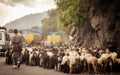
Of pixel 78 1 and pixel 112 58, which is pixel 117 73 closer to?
pixel 112 58

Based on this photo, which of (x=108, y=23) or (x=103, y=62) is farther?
(x=108, y=23)

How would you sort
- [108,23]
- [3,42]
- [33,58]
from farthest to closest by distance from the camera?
1. [3,42]
2. [108,23]
3. [33,58]

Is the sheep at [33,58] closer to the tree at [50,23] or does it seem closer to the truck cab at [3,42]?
the truck cab at [3,42]

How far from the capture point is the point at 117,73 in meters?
15.5

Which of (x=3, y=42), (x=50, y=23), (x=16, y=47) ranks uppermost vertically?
(x=50, y=23)

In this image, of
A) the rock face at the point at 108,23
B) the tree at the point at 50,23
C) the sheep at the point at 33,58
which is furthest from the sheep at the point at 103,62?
the tree at the point at 50,23

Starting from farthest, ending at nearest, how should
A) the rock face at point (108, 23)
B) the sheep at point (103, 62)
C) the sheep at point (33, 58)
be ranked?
the rock face at point (108, 23) < the sheep at point (33, 58) < the sheep at point (103, 62)

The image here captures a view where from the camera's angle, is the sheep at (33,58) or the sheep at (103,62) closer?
the sheep at (103,62)

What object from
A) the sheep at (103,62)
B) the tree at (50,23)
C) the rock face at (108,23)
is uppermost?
the tree at (50,23)

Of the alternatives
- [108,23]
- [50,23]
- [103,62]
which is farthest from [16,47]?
[50,23]

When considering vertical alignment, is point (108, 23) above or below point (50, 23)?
below

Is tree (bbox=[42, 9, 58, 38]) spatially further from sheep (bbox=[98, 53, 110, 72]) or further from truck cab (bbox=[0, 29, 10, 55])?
sheep (bbox=[98, 53, 110, 72])

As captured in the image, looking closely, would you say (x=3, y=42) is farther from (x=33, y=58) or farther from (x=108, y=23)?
(x=108, y=23)

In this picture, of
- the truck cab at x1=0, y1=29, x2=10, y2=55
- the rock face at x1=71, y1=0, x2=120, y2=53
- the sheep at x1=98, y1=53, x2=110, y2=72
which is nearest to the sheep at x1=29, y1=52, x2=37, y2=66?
the sheep at x1=98, y1=53, x2=110, y2=72
